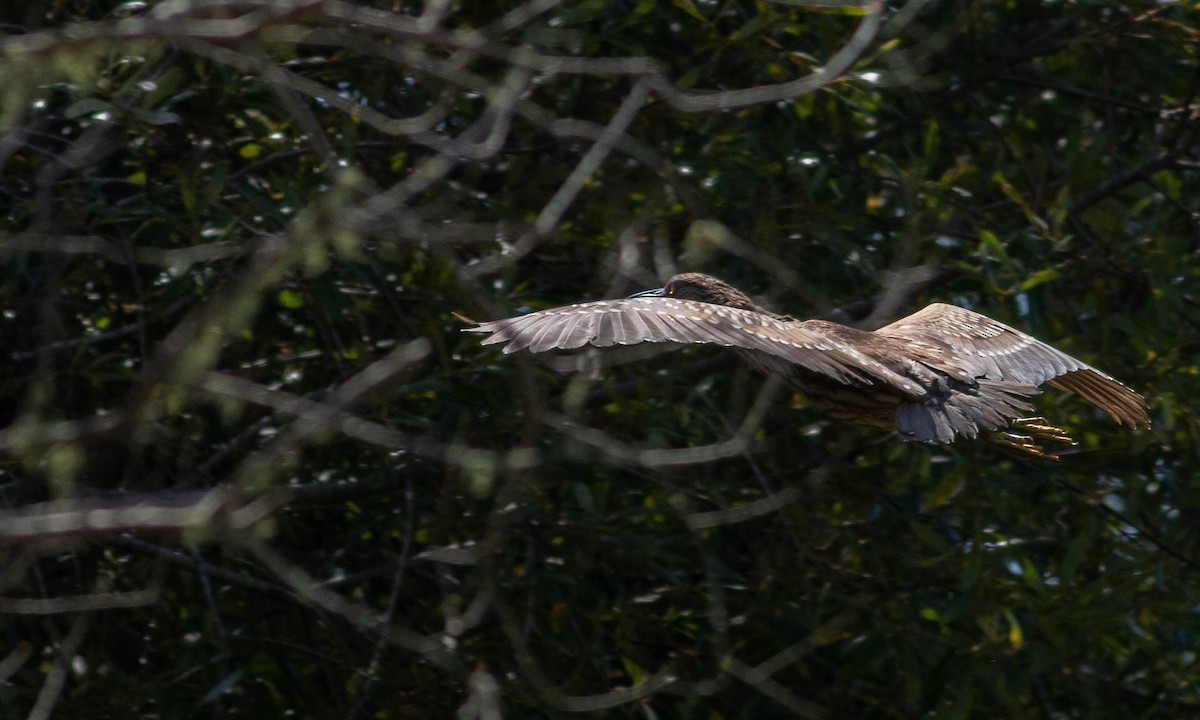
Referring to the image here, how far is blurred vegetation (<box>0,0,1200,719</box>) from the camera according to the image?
15.0 ft

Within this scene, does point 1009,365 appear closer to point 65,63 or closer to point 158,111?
point 158,111

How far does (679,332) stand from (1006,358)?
141 cm

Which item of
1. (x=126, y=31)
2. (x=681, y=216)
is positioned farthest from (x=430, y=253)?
(x=126, y=31)

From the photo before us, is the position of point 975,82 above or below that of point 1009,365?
above

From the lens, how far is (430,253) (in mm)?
4371

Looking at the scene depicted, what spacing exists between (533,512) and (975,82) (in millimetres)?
2108

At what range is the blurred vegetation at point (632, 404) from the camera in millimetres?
4574

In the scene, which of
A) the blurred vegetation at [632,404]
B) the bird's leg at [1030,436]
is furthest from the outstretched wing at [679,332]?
the bird's leg at [1030,436]

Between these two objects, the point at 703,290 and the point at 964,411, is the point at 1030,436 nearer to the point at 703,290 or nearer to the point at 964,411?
the point at 964,411

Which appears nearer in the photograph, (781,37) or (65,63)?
(65,63)

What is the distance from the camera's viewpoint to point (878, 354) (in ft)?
14.5

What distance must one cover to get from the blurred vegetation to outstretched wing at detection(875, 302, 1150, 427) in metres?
0.14

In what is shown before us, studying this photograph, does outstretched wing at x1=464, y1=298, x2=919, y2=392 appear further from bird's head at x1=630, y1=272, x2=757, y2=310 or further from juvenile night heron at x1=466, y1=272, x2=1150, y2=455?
bird's head at x1=630, y1=272, x2=757, y2=310

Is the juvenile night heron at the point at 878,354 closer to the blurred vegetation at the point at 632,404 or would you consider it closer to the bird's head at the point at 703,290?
the bird's head at the point at 703,290
